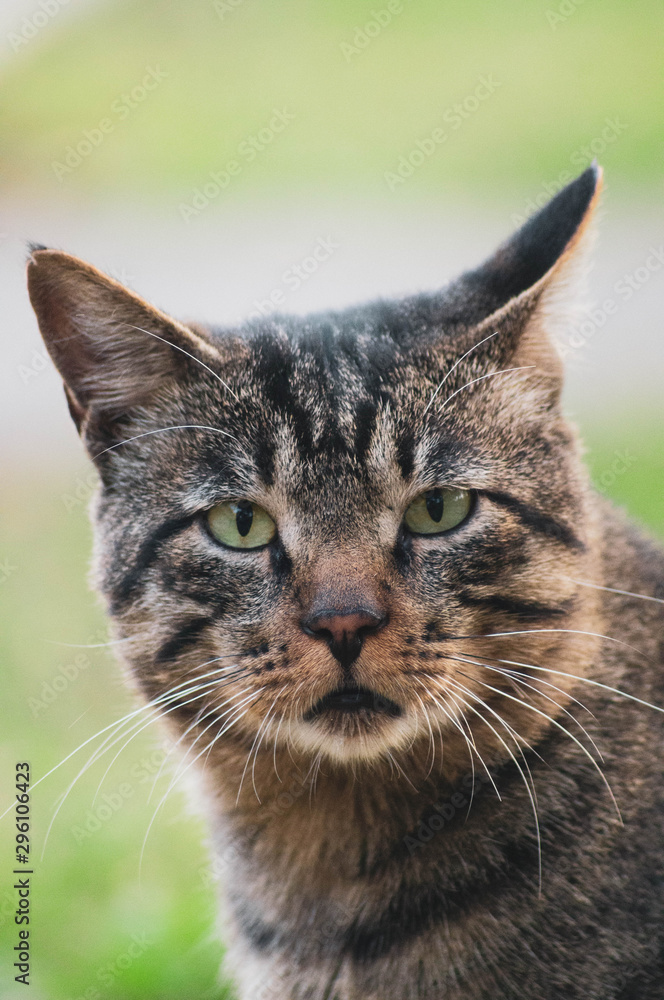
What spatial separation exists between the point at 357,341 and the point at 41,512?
2944 mm

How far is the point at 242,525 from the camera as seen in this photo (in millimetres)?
2041

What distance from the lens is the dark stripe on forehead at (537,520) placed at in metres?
2.05

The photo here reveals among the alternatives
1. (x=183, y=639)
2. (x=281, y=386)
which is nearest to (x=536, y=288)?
(x=281, y=386)

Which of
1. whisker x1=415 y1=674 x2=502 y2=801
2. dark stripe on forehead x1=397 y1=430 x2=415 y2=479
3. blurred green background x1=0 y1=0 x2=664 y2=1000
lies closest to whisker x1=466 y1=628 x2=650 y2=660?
whisker x1=415 y1=674 x2=502 y2=801

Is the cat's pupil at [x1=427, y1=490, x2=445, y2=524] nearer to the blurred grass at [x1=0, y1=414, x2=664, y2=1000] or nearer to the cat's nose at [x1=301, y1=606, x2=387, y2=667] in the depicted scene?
the cat's nose at [x1=301, y1=606, x2=387, y2=667]

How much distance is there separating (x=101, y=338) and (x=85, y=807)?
5.99 feet

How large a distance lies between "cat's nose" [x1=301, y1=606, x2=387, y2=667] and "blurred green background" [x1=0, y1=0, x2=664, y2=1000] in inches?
100

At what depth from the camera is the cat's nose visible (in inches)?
70.4

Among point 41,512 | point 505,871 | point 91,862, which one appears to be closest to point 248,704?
point 505,871

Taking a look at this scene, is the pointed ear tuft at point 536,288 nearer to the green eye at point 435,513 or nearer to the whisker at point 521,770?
the green eye at point 435,513

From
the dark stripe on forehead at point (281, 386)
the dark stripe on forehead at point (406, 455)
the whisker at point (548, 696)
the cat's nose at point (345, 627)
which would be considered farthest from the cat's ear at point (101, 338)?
the whisker at point (548, 696)

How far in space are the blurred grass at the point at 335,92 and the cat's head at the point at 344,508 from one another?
4.11 metres

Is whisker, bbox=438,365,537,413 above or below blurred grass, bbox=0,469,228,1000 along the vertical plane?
above

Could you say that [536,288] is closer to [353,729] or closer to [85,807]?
[353,729]
